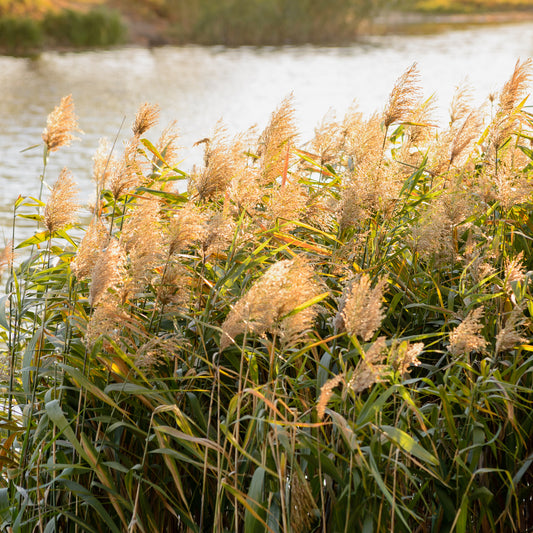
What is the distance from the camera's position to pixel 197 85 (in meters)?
15.3

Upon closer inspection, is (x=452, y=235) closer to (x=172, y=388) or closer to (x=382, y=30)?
(x=172, y=388)

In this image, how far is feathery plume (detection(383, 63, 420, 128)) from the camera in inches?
83.4

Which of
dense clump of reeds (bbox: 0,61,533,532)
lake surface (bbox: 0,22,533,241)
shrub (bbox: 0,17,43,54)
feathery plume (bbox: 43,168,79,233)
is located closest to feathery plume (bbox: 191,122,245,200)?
dense clump of reeds (bbox: 0,61,533,532)

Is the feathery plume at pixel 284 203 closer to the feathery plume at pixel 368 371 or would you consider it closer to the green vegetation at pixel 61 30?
the feathery plume at pixel 368 371

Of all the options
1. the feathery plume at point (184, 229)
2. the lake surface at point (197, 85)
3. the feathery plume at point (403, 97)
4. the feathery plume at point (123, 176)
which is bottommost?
the lake surface at point (197, 85)

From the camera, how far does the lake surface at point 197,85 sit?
8.98 metres

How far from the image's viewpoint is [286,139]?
220 centimetres

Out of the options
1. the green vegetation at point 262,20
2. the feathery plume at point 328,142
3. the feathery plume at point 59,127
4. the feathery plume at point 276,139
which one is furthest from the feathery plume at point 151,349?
the green vegetation at point 262,20

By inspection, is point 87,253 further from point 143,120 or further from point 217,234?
point 143,120

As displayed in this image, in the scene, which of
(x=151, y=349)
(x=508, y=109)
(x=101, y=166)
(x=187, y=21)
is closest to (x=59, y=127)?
(x=101, y=166)

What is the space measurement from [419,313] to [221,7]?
25.6m

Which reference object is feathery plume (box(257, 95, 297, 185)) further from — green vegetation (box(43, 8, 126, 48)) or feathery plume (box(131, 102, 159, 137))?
green vegetation (box(43, 8, 126, 48))

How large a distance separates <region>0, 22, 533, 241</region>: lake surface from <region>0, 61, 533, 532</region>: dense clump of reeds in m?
3.75

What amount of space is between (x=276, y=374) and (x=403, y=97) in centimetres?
100
